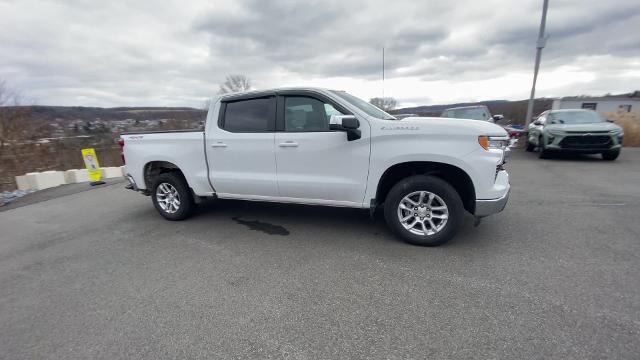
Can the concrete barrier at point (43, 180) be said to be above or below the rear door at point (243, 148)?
below

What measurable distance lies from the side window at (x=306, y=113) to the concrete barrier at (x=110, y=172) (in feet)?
32.4

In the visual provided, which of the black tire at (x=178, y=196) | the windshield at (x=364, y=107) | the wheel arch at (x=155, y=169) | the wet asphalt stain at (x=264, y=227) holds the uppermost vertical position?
the windshield at (x=364, y=107)

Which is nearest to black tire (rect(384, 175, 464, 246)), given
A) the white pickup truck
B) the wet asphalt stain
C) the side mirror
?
the white pickup truck

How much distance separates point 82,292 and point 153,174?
265 centimetres

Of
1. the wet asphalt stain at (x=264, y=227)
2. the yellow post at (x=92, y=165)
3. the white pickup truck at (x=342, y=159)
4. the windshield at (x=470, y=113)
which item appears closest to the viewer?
the white pickup truck at (x=342, y=159)

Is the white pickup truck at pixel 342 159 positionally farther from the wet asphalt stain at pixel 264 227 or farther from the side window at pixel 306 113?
the wet asphalt stain at pixel 264 227

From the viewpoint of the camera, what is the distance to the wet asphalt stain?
4.22 meters

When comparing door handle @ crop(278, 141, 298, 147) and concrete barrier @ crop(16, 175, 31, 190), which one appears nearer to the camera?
door handle @ crop(278, 141, 298, 147)

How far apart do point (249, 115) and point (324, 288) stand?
2.63 metres

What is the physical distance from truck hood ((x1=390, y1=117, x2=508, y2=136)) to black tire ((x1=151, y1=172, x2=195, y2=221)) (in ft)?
10.8

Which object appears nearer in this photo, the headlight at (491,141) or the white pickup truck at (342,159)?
the headlight at (491,141)

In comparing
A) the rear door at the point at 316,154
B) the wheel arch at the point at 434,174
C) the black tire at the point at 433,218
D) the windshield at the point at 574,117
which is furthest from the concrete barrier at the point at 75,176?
the windshield at the point at 574,117

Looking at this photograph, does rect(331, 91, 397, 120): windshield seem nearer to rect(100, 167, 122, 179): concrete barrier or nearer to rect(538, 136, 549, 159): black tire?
rect(538, 136, 549, 159): black tire

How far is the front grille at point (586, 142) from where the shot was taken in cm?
862
